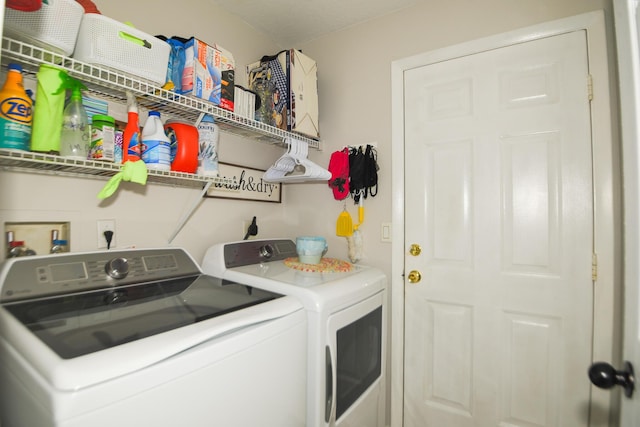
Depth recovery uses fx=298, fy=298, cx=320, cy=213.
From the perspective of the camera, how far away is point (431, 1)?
1778 millimetres

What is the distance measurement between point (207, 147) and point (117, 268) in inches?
25.5

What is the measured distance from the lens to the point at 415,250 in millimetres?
1806

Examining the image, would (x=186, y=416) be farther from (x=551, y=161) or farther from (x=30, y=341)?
(x=551, y=161)

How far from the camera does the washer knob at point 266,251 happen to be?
178cm

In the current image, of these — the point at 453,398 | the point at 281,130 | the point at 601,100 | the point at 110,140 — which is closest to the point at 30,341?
the point at 110,140

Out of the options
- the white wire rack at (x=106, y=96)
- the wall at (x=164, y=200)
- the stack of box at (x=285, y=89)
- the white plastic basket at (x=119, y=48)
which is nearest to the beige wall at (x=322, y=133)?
the wall at (x=164, y=200)

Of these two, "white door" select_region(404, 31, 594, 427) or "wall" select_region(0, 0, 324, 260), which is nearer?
"wall" select_region(0, 0, 324, 260)

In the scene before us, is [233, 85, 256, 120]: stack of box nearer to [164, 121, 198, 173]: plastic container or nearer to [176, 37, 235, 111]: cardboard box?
[176, 37, 235, 111]: cardboard box

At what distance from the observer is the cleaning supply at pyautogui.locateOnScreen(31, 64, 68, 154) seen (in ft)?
3.21

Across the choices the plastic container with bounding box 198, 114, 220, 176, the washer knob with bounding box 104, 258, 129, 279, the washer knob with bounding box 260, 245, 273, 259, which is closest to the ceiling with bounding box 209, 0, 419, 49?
the plastic container with bounding box 198, 114, 220, 176

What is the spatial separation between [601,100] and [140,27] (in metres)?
2.21

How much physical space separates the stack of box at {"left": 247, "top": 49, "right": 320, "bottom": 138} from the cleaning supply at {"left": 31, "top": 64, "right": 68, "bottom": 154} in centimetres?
98

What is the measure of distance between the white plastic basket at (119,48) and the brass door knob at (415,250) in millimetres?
1541

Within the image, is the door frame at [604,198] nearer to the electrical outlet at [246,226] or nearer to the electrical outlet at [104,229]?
the electrical outlet at [246,226]
